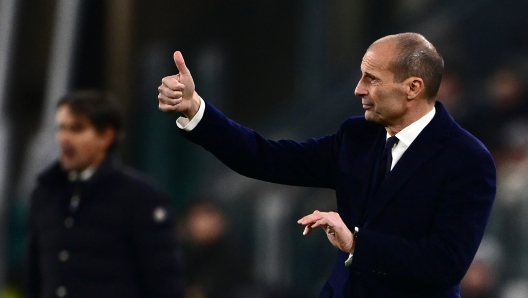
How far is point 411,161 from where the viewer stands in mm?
2264

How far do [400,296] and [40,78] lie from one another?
455cm

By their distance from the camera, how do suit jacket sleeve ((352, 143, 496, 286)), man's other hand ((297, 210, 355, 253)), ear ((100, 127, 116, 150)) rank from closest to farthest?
man's other hand ((297, 210, 355, 253)) → suit jacket sleeve ((352, 143, 496, 286)) → ear ((100, 127, 116, 150))

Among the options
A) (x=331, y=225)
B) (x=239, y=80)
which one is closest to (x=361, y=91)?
(x=331, y=225)

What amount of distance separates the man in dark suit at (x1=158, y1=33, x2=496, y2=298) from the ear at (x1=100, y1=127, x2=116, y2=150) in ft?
4.30

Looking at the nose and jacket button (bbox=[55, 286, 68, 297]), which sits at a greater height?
the nose

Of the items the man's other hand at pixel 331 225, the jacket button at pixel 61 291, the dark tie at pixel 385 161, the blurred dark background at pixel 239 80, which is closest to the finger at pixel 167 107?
the man's other hand at pixel 331 225

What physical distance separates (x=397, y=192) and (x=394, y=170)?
0.19 feet

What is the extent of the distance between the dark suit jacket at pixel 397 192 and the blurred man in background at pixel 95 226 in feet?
3.62

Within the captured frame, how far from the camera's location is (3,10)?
20.7 feet

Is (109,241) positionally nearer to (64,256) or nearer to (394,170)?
(64,256)

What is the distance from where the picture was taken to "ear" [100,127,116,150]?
11.8ft

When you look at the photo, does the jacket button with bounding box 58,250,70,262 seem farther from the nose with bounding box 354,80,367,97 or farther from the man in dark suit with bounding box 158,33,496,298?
the nose with bounding box 354,80,367,97

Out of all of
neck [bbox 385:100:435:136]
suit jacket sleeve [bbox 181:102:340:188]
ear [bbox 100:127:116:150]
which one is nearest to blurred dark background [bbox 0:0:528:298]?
ear [bbox 100:127:116:150]

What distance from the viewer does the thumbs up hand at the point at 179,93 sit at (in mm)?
2219
